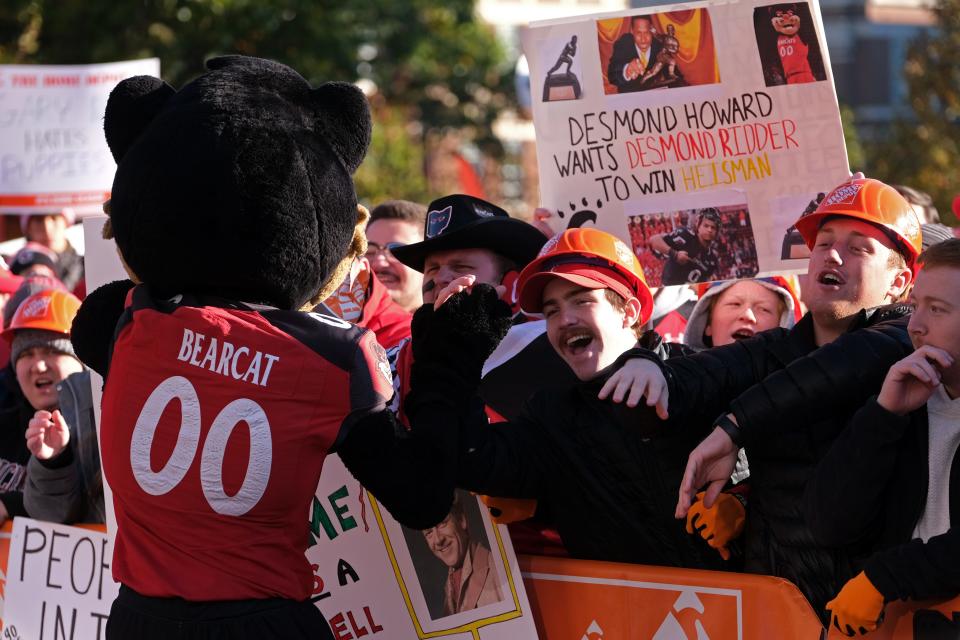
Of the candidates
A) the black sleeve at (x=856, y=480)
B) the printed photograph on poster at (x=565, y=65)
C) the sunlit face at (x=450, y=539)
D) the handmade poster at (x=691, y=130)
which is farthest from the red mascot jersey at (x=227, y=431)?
the printed photograph on poster at (x=565, y=65)

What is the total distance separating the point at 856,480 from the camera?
2984 mm

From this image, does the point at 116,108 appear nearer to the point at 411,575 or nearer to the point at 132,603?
the point at 132,603

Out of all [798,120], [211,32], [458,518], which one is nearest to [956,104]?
[211,32]

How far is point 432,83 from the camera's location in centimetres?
2891

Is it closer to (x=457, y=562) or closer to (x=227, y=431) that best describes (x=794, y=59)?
(x=457, y=562)

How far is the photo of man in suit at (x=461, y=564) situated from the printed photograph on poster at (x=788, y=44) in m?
1.96

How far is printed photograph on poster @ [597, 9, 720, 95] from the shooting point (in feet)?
15.5

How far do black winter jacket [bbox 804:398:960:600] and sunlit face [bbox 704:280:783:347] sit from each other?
184 cm

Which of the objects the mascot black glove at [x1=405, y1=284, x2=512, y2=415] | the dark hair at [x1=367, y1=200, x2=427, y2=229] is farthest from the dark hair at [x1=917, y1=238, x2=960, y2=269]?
the dark hair at [x1=367, y1=200, x2=427, y2=229]

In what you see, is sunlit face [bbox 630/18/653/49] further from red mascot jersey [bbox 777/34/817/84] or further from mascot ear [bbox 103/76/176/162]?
mascot ear [bbox 103/76/176/162]

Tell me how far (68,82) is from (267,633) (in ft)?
22.8

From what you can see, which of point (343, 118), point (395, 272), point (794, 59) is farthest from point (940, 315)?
point (395, 272)

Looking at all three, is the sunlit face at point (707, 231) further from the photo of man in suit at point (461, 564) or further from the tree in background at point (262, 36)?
the tree in background at point (262, 36)

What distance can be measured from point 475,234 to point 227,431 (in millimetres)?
1721
